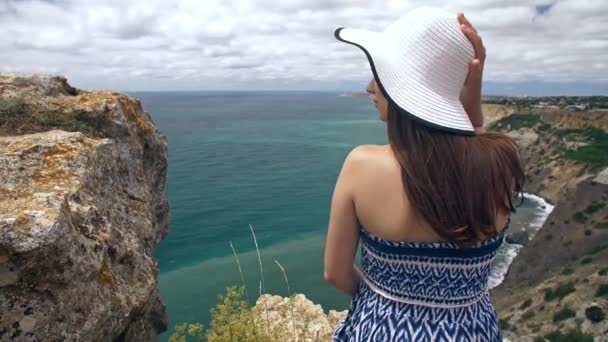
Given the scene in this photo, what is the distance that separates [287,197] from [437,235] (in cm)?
4998

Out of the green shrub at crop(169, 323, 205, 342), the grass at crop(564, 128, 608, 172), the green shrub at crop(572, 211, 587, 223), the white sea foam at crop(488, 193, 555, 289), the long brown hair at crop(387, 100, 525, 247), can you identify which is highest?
the long brown hair at crop(387, 100, 525, 247)

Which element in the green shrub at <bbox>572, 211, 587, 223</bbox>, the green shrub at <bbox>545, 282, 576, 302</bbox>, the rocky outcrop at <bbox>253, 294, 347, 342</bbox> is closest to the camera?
the rocky outcrop at <bbox>253, 294, 347, 342</bbox>

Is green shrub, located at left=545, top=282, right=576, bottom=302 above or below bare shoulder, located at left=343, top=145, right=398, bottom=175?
below

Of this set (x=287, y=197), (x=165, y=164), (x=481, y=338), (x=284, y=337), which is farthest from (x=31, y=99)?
(x=287, y=197)

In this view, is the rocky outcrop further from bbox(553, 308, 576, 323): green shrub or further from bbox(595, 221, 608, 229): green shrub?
bbox(595, 221, 608, 229): green shrub

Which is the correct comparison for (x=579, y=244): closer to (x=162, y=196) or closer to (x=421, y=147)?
(x=162, y=196)

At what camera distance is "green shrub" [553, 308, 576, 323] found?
71.8 ft

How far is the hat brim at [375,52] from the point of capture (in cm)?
163

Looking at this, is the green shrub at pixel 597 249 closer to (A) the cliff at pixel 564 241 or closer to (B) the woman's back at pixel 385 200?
(A) the cliff at pixel 564 241

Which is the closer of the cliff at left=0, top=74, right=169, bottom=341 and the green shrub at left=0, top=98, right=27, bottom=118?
the cliff at left=0, top=74, right=169, bottom=341

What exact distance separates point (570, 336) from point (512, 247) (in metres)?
24.4

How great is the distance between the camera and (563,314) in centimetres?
2283

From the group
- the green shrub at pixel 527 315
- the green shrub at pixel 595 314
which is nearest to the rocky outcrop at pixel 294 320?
the green shrub at pixel 595 314

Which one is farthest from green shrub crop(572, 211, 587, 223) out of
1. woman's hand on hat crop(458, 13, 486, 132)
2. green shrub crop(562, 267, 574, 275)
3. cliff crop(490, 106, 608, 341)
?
woman's hand on hat crop(458, 13, 486, 132)
